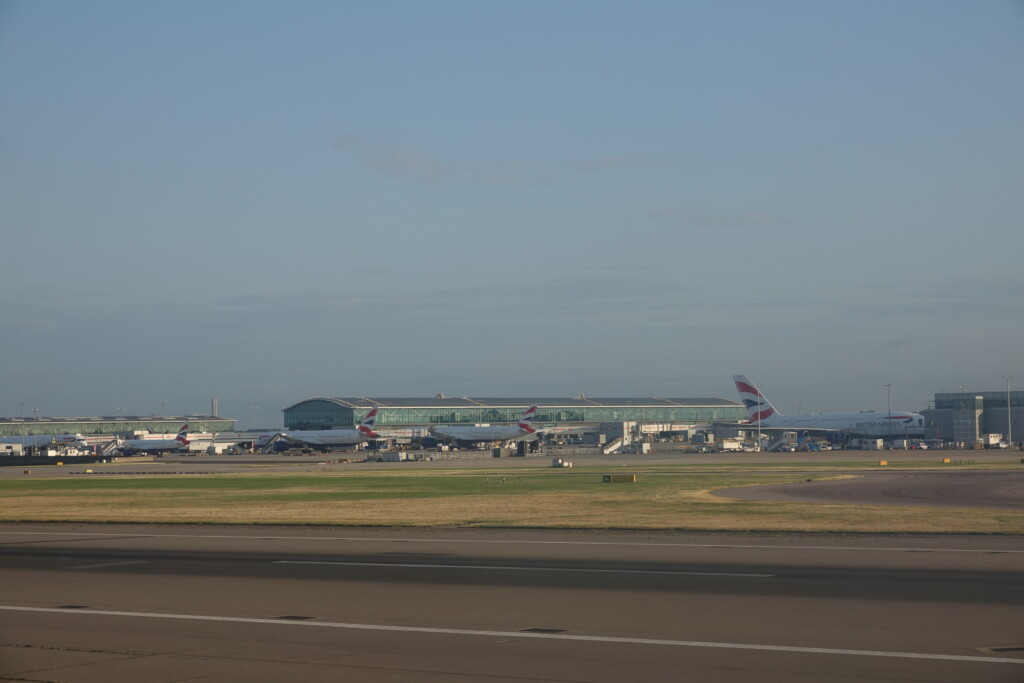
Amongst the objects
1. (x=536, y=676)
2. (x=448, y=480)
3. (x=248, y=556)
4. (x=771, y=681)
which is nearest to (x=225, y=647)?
(x=536, y=676)

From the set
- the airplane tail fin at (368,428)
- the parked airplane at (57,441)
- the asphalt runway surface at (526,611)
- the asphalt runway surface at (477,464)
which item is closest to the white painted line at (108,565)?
the asphalt runway surface at (526,611)

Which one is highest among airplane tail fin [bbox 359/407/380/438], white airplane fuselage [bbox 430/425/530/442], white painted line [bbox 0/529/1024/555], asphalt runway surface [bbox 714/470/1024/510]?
white painted line [bbox 0/529/1024/555]

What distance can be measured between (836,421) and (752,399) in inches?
562

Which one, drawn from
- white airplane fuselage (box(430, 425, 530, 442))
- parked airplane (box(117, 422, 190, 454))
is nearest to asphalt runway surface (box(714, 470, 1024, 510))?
white airplane fuselage (box(430, 425, 530, 442))

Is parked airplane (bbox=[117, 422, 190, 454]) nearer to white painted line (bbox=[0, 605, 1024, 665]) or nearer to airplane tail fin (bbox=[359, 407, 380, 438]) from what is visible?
airplane tail fin (bbox=[359, 407, 380, 438])

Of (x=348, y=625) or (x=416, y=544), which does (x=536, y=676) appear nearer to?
(x=348, y=625)

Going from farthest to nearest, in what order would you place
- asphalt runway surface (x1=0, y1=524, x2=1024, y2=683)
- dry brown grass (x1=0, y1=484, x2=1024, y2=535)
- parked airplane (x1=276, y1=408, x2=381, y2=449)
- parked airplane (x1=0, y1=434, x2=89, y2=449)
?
parked airplane (x1=0, y1=434, x2=89, y2=449) < parked airplane (x1=276, y1=408, x2=381, y2=449) < dry brown grass (x1=0, y1=484, x2=1024, y2=535) < asphalt runway surface (x1=0, y1=524, x2=1024, y2=683)

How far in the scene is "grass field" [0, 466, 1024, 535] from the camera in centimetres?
3319

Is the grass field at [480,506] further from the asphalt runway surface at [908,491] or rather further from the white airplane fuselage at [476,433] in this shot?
the white airplane fuselage at [476,433]

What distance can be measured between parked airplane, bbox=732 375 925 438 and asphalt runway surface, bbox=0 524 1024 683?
5672 inches

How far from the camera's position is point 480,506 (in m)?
42.1

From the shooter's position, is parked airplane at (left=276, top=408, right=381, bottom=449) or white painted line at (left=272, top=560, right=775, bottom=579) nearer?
white painted line at (left=272, top=560, right=775, bottom=579)

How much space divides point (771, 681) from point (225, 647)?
7.41 m

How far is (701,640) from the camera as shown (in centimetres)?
1411
